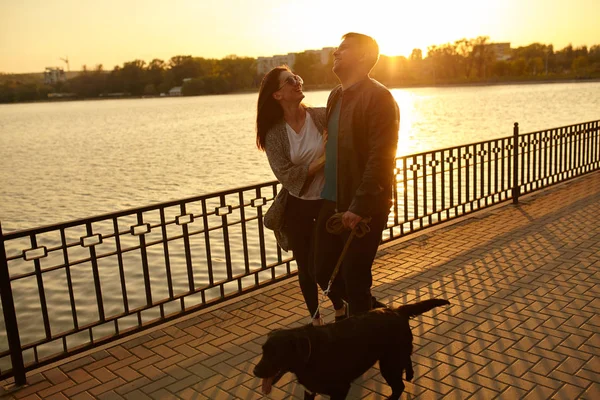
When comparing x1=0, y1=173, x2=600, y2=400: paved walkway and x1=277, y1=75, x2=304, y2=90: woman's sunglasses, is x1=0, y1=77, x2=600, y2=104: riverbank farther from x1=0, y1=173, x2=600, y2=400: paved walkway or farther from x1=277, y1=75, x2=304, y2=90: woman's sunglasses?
x1=277, y1=75, x2=304, y2=90: woman's sunglasses

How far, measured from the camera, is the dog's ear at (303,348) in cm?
269

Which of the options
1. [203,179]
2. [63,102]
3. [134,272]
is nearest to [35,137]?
[203,179]

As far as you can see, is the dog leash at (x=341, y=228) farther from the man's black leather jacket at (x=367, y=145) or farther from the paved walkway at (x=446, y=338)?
the paved walkway at (x=446, y=338)

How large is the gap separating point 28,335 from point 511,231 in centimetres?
627

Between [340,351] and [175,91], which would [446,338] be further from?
[175,91]

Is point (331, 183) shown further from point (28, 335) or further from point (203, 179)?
point (203, 179)

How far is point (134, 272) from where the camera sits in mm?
9672

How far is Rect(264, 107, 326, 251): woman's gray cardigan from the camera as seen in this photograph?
373cm

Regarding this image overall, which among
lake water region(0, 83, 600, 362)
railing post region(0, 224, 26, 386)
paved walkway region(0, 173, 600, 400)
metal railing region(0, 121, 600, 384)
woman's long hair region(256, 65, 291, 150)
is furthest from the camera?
lake water region(0, 83, 600, 362)

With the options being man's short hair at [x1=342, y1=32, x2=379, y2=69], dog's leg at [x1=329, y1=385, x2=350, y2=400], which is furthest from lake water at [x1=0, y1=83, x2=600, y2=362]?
man's short hair at [x1=342, y1=32, x2=379, y2=69]

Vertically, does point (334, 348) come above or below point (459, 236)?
above

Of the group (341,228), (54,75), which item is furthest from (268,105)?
(54,75)

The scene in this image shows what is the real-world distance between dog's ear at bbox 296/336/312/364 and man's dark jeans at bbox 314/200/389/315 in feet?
2.42

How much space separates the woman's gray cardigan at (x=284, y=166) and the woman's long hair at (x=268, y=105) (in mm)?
44
